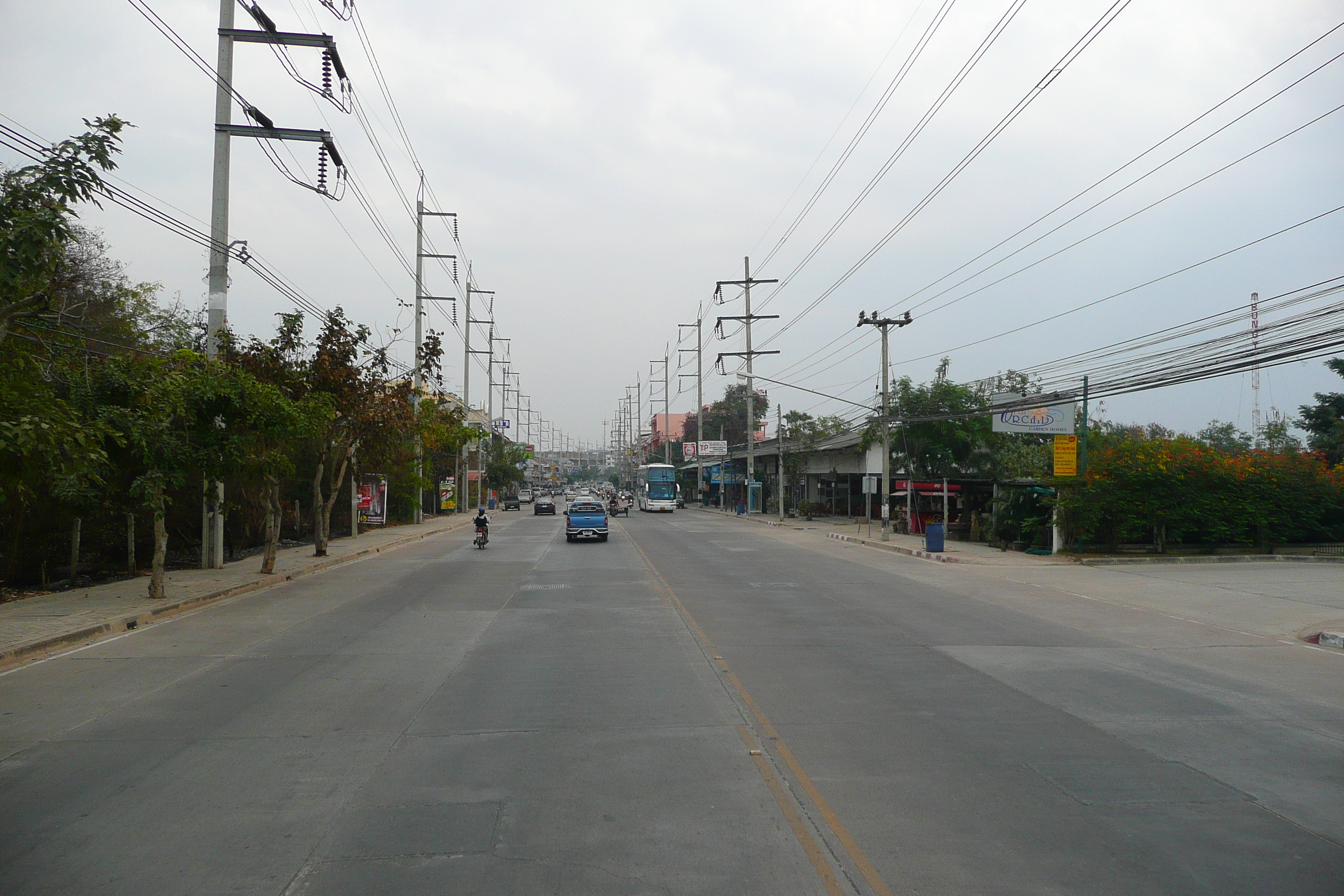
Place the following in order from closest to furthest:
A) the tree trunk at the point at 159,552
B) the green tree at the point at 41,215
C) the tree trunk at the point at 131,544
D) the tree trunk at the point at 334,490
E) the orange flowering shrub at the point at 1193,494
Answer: the green tree at the point at 41,215, the tree trunk at the point at 159,552, the tree trunk at the point at 131,544, the tree trunk at the point at 334,490, the orange flowering shrub at the point at 1193,494

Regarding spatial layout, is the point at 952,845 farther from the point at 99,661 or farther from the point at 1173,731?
the point at 99,661

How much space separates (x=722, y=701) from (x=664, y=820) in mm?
3346

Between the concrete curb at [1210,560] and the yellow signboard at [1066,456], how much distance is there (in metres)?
2.94

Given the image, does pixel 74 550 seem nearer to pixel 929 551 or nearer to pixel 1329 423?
pixel 929 551

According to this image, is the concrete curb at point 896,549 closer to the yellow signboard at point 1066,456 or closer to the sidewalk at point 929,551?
the sidewalk at point 929,551

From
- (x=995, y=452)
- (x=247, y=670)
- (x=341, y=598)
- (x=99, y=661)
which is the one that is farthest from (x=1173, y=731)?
(x=995, y=452)

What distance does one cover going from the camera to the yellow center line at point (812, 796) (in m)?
4.96

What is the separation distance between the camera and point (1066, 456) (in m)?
29.8

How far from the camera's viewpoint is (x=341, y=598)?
59.1 ft

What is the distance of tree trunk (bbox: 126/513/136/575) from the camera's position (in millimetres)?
19875

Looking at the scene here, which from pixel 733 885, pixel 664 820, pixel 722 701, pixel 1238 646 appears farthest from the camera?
pixel 1238 646

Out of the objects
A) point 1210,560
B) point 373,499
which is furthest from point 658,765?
point 373,499

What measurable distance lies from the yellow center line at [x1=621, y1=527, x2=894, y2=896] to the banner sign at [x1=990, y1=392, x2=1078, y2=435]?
24.8 metres

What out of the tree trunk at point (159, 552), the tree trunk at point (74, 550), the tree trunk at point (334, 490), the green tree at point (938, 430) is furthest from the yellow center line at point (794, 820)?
the green tree at point (938, 430)
